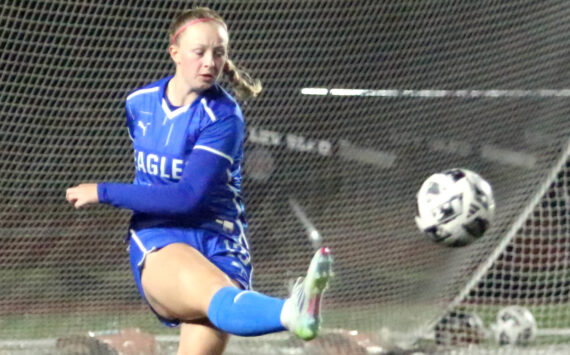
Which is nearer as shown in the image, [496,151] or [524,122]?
[524,122]

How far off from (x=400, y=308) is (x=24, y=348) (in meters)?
1.98

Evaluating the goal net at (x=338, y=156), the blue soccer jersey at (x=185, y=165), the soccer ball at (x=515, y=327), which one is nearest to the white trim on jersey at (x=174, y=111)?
the blue soccer jersey at (x=185, y=165)

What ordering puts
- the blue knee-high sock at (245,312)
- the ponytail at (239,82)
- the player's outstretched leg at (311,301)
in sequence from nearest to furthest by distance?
the player's outstretched leg at (311,301)
the blue knee-high sock at (245,312)
the ponytail at (239,82)

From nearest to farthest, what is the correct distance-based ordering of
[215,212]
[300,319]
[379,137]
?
[300,319] < [215,212] < [379,137]

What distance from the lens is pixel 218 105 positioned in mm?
2963

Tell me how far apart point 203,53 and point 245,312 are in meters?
0.78

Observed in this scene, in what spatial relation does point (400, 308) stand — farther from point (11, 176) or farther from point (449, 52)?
point (11, 176)

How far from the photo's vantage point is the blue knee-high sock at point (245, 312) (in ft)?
8.34

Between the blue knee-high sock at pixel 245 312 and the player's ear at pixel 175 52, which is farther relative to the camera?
the player's ear at pixel 175 52

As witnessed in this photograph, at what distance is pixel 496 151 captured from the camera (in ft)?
18.5

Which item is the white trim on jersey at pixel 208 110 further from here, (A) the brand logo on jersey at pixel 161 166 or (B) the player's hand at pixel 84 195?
(B) the player's hand at pixel 84 195

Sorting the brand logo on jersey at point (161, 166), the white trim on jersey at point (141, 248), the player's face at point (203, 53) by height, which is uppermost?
the player's face at point (203, 53)

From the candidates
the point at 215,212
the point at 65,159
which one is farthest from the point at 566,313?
the point at 215,212

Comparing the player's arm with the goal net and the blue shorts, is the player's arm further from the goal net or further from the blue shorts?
the goal net
